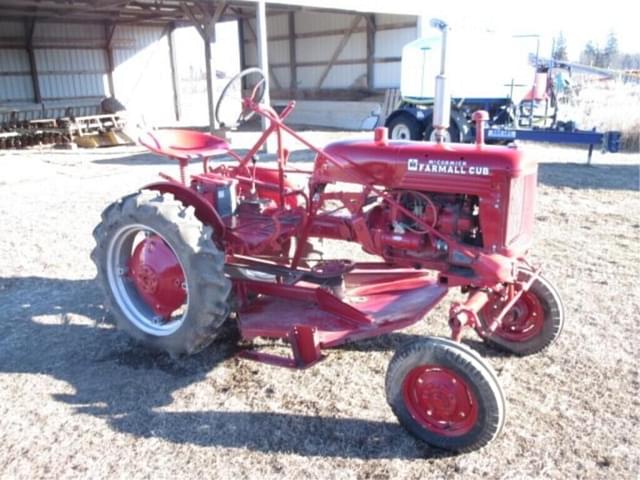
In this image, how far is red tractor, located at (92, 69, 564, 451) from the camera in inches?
104

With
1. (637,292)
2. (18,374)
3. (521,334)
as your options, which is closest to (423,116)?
(637,292)

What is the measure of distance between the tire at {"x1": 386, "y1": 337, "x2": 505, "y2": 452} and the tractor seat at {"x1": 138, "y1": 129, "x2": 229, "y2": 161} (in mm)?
1920

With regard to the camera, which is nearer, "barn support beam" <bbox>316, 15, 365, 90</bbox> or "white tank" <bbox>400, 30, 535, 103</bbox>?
"white tank" <bbox>400, 30, 535, 103</bbox>

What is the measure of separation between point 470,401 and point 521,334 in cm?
102

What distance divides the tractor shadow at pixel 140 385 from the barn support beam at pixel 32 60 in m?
13.5

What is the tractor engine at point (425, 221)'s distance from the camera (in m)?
3.03

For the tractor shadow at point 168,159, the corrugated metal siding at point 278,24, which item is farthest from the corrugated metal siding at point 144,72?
the tractor shadow at point 168,159

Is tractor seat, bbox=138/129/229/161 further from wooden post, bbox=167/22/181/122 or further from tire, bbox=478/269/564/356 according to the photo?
wooden post, bbox=167/22/181/122

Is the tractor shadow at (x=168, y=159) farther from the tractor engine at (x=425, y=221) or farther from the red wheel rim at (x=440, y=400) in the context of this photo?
the red wheel rim at (x=440, y=400)

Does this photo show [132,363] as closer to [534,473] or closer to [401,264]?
[401,264]

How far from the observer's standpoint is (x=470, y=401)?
2.54 meters

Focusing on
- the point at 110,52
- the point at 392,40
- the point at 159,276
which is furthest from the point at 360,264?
the point at 110,52

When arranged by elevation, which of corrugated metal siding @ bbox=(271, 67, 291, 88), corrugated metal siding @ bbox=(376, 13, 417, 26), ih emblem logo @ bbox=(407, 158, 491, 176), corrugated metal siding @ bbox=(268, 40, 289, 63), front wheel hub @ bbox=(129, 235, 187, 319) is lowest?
front wheel hub @ bbox=(129, 235, 187, 319)

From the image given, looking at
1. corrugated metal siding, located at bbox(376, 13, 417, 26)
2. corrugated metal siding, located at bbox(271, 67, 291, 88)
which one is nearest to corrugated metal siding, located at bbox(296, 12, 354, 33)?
corrugated metal siding, located at bbox(376, 13, 417, 26)
